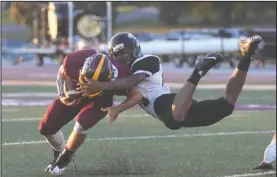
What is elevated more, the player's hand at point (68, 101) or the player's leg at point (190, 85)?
the player's leg at point (190, 85)

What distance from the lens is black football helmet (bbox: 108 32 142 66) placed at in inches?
280

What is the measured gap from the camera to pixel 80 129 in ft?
23.1

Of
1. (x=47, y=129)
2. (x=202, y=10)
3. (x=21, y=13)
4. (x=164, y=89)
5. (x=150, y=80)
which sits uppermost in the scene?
(x=150, y=80)

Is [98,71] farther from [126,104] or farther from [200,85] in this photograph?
[200,85]

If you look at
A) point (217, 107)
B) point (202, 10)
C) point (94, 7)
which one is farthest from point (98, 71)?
point (202, 10)

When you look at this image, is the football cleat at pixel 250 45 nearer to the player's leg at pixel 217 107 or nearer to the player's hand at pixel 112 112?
the player's leg at pixel 217 107

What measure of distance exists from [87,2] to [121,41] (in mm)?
23033

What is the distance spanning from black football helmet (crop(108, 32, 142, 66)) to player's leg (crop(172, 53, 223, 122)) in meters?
0.63

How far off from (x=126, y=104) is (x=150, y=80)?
0.40 m

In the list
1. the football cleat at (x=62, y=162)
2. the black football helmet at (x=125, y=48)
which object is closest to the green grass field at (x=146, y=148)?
the football cleat at (x=62, y=162)

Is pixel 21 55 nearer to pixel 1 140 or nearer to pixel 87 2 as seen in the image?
pixel 87 2

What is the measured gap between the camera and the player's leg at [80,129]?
7051 mm

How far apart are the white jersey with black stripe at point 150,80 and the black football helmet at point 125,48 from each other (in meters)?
0.09

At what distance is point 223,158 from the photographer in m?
8.17
